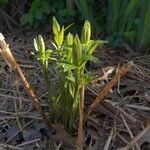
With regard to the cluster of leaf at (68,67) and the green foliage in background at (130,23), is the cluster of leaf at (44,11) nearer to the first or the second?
the green foliage in background at (130,23)

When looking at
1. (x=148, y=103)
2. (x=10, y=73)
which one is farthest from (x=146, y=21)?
(x=10, y=73)

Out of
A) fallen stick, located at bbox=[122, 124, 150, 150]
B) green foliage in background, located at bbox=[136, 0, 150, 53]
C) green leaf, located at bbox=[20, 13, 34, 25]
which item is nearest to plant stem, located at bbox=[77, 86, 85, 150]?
fallen stick, located at bbox=[122, 124, 150, 150]

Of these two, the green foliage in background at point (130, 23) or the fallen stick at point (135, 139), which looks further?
the green foliage in background at point (130, 23)

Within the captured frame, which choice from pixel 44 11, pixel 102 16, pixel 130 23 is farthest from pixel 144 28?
pixel 44 11

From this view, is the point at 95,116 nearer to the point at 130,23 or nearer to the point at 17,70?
the point at 17,70

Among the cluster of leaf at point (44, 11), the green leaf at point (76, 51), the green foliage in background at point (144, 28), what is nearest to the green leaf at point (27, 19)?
the cluster of leaf at point (44, 11)

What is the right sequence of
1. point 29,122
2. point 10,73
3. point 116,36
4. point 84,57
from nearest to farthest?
point 84,57, point 29,122, point 10,73, point 116,36

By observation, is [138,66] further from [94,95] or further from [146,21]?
[94,95]
